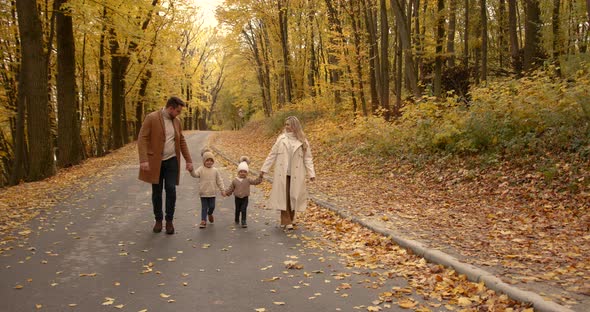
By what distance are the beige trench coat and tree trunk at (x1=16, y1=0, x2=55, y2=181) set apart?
32.4 feet

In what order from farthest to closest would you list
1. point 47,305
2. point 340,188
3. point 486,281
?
point 340,188
point 486,281
point 47,305

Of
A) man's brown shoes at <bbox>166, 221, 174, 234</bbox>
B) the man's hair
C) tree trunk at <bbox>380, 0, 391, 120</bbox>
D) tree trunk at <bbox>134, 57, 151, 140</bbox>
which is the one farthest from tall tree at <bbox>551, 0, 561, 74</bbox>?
tree trunk at <bbox>134, 57, 151, 140</bbox>

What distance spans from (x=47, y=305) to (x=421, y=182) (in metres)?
8.99

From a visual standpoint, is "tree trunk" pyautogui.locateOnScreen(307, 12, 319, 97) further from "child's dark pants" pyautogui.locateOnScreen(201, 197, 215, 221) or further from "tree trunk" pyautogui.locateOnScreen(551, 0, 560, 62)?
"child's dark pants" pyautogui.locateOnScreen(201, 197, 215, 221)

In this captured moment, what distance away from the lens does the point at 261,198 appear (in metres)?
11.3

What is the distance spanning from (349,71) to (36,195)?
54.0 ft

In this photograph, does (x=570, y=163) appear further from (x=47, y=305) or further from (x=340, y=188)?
(x=47, y=305)

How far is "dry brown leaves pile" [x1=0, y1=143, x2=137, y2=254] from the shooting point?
7840 millimetres

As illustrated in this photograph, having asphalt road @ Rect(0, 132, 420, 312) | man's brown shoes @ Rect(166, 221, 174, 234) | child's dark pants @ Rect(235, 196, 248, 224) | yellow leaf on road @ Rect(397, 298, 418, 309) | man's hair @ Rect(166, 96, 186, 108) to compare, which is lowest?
yellow leaf on road @ Rect(397, 298, 418, 309)

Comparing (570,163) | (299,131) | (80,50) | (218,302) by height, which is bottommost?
(218,302)

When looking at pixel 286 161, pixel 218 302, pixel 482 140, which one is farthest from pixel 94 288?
pixel 482 140

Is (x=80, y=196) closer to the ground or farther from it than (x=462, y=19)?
closer to the ground

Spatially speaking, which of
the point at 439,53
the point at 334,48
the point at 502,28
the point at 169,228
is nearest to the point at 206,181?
the point at 169,228

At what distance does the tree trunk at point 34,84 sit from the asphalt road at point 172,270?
22.3ft
